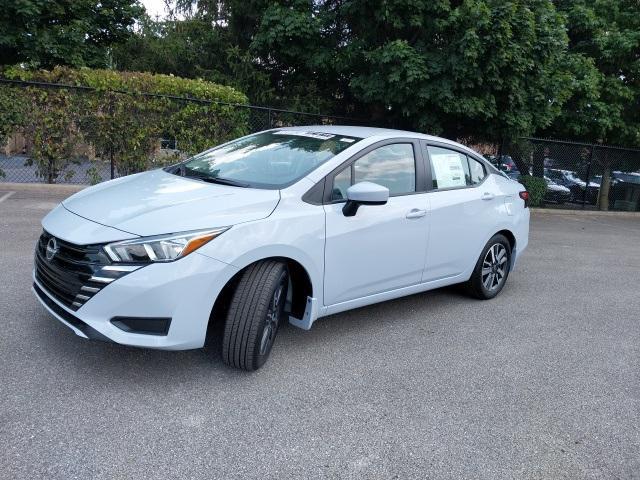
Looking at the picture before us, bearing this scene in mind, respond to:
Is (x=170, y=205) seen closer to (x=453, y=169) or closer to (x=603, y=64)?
(x=453, y=169)

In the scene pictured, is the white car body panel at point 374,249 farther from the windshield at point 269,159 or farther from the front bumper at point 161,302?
the front bumper at point 161,302

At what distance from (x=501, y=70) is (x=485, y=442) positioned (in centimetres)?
897

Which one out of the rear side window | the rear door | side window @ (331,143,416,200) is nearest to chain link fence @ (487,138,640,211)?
the rear side window

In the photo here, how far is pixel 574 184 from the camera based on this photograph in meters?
15.2

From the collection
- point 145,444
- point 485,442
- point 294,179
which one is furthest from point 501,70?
point 145,444

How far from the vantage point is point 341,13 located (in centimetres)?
1115

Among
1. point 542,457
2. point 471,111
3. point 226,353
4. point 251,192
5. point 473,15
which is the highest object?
point 473,15

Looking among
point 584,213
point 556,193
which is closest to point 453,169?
point 556,193

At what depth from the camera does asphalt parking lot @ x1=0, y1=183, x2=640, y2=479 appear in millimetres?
2654

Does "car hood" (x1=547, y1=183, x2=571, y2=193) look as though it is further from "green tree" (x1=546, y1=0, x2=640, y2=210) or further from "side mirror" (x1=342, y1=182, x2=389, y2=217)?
"side mirror" (x1=342, y1=182, x2=389, y2=217)

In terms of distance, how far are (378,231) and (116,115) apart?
7387mm

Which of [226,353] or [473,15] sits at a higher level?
[473,15]

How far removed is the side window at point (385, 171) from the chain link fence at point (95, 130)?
679 cm

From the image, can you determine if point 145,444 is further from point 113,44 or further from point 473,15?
point 113,44
